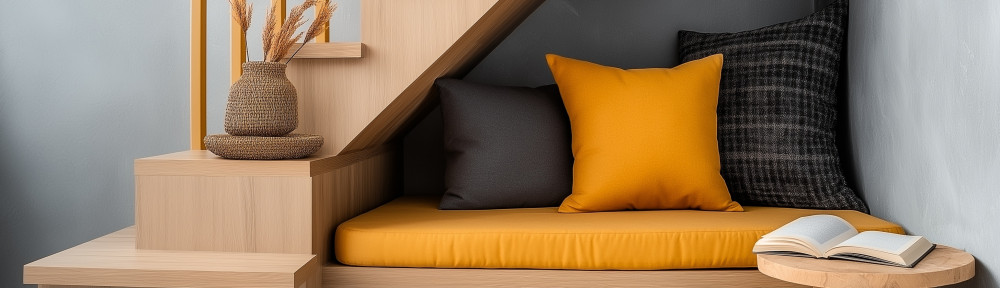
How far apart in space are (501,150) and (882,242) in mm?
941

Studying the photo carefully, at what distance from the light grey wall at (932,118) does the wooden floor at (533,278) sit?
358mm

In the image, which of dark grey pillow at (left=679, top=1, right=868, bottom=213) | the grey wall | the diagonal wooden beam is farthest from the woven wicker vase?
dark grey pillow at (left=679, top=1, right=868, bottom=213)

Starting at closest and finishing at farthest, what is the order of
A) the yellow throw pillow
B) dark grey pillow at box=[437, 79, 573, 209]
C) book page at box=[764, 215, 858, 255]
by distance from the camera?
book page at box=[764, 215, 858, 255] → the yellow throw pillow → dark grey pillow at box=[437, 79, 573, 209]

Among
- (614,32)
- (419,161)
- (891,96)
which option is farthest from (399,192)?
(891,96)

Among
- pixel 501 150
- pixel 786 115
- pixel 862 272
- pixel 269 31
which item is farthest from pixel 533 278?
pixel 786 115

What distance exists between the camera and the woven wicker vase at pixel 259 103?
1907 mm

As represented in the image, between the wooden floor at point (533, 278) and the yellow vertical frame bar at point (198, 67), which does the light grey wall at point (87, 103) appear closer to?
the yellow vertical frame bar at point (198, 67)

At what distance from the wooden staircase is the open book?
2.63 feet

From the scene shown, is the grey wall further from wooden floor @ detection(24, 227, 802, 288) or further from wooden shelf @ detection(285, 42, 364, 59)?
wooden floor @ detection(24, 227, 802, 288)

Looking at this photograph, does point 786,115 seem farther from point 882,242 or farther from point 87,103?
point 87,103

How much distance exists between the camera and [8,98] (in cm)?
284

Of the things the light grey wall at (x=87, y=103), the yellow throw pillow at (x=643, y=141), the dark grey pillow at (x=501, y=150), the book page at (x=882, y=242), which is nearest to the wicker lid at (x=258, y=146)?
the dark grey pillow at (x=501, y=150)

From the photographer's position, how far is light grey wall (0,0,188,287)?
9.28ft

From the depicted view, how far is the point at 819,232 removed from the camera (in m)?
1.68
